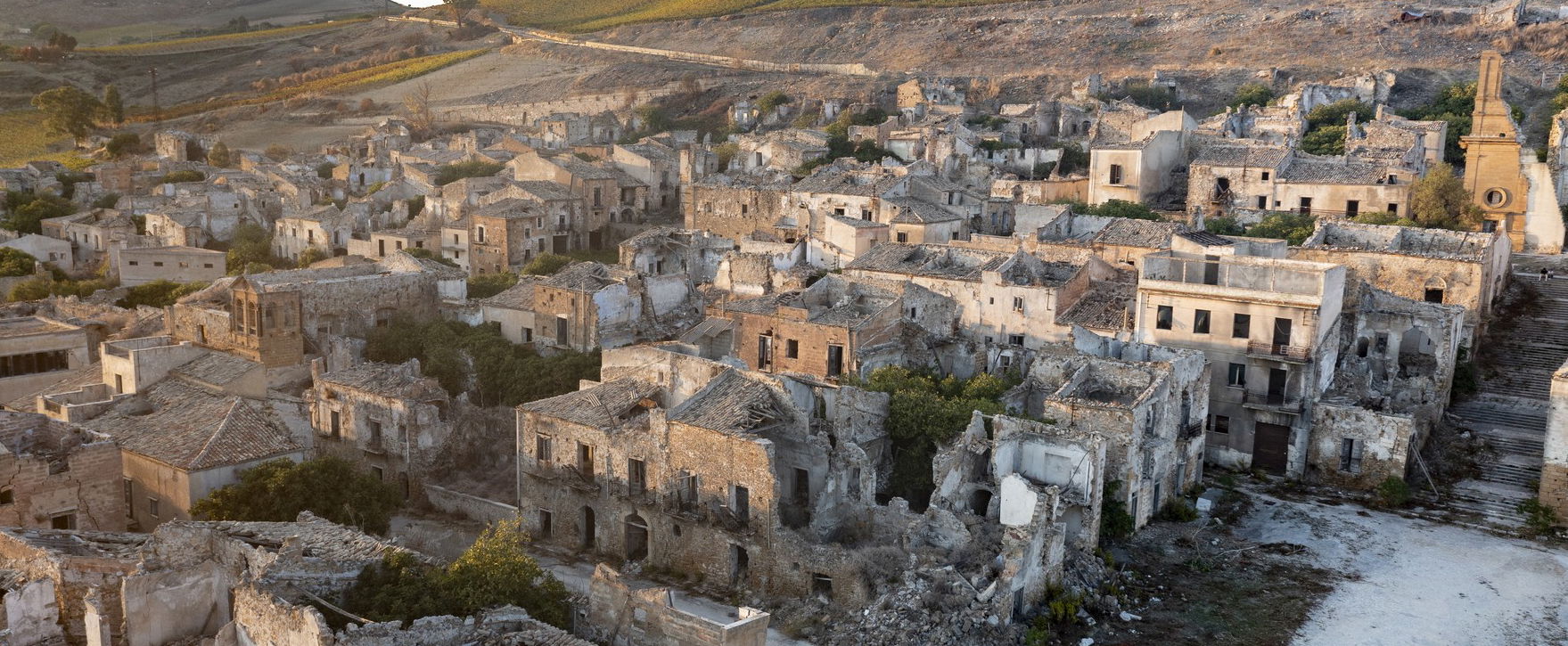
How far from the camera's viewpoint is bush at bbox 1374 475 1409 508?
27703 millimetres

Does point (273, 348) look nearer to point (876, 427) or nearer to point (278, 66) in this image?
point (876, 427)

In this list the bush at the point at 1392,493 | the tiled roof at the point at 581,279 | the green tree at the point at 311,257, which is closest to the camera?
the bush at the point at 1392,493

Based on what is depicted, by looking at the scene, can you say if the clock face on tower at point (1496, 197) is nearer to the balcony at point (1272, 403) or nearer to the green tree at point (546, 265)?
the balcony at point (1272, 403)

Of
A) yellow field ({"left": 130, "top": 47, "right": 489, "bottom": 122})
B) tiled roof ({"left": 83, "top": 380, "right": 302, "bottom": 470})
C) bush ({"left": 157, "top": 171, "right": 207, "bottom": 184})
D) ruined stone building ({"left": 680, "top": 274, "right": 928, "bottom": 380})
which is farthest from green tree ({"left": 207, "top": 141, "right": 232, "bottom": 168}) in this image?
tiled roof ({"left": 83, "top": 380, "right": 302, "bottom": 470})

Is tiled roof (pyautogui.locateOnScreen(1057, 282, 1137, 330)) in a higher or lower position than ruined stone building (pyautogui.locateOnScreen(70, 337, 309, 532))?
higher

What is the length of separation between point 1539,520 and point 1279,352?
6.03 meters

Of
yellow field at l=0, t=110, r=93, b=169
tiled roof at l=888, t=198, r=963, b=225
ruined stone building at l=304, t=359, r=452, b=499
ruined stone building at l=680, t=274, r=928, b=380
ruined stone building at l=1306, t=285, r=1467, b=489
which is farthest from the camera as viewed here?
yellow field at l=0, t=110, r=93, b=169

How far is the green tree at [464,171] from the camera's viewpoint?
5362 cm

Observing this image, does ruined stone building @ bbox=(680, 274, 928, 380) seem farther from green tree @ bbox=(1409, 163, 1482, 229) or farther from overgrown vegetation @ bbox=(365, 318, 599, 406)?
green tree @ bbox=(1409, 163, 1482, 229)

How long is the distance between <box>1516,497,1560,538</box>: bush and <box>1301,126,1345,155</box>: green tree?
78.4ft

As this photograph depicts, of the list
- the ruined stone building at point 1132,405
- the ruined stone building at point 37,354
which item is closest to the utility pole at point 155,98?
the ruined stone building at point 37,354

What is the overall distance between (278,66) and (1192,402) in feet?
341

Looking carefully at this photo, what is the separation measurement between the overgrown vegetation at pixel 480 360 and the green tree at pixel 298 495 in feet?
24.2

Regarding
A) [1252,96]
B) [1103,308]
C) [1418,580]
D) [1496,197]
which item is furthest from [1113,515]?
[1252,96]
